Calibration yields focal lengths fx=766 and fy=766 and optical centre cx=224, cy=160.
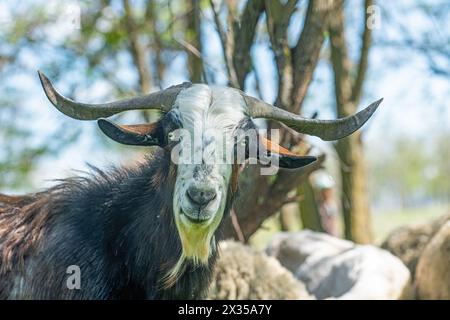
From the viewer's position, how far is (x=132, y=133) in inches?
243

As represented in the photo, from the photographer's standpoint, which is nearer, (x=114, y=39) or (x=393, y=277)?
(x=393, y=277)

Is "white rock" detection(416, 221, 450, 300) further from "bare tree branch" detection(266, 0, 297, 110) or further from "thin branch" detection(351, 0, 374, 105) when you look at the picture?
"thin branch" detection(351, 0, 374, 105)

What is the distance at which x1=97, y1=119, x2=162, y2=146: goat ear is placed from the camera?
6.15 metres

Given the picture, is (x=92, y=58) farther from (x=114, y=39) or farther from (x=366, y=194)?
(x=366, y=194)

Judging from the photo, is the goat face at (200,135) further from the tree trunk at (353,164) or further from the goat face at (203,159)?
the tree trunk at (353,164)

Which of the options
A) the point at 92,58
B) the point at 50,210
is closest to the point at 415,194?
the point at 92,58

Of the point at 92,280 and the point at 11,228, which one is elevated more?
the point at 11,228

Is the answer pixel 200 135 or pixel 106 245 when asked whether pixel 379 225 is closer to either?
pixel 106 245

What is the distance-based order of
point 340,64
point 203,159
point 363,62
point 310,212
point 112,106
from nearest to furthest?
point 203,159
point 112,106
point 363,62
point 340,64
point 310,212

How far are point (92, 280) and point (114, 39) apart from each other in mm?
9737

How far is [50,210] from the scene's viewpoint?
6828 millimetres

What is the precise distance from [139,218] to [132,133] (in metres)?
0.78

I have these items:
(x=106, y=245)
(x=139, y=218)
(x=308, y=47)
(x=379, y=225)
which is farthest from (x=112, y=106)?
(x=379, y=225)

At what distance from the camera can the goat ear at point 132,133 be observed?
242 inches
